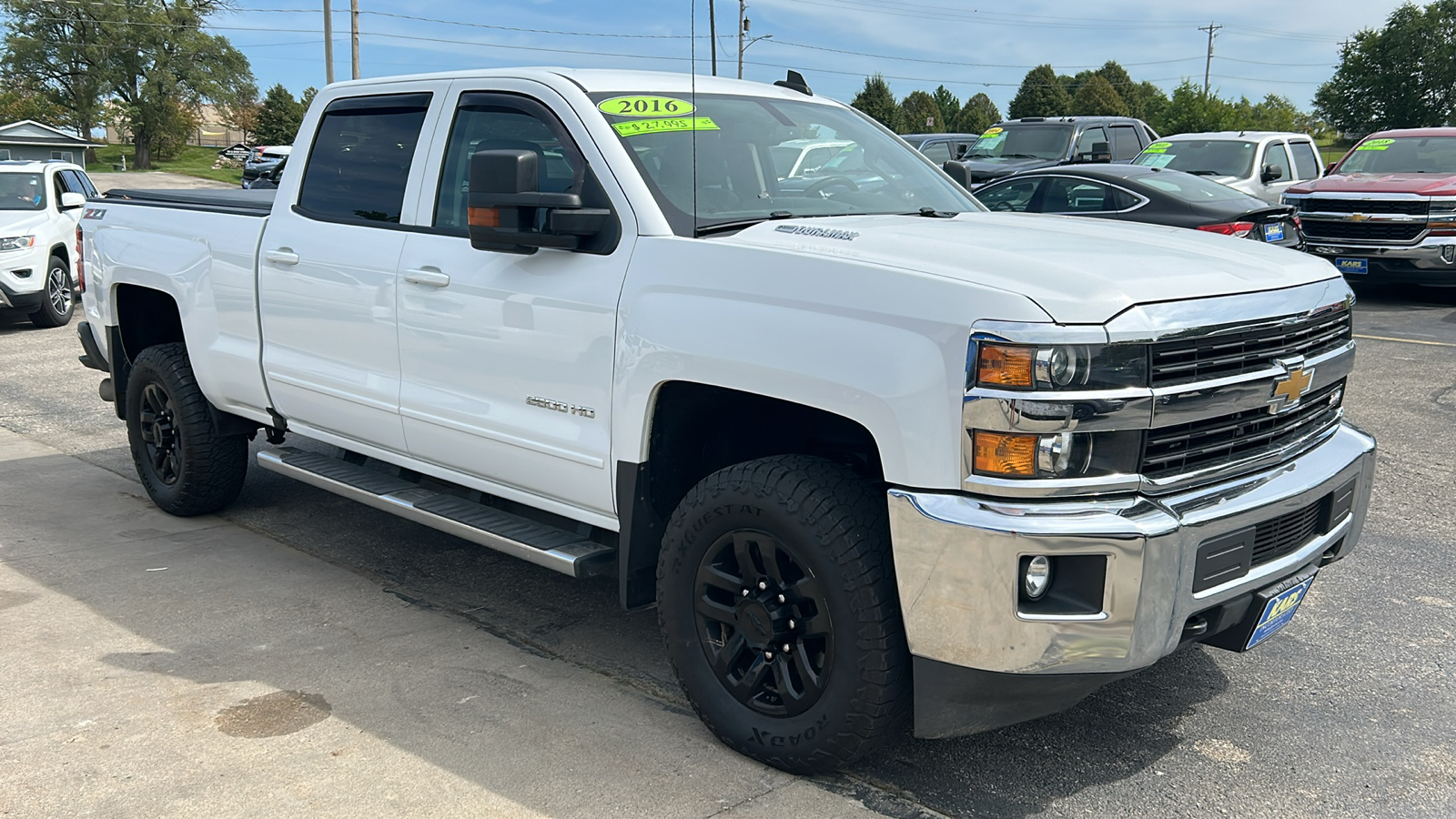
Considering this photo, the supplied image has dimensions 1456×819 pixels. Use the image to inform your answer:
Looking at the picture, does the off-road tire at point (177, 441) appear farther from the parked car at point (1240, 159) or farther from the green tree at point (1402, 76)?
the green tree at point (1402, 76)

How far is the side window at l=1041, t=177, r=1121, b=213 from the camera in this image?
37.1 feet

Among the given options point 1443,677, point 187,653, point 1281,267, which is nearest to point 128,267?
point 187,653

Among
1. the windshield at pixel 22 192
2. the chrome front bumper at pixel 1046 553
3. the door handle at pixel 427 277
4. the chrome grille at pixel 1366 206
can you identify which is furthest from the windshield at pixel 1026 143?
the chrome front bumper at pixel 1046 553

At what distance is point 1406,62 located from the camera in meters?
69.5

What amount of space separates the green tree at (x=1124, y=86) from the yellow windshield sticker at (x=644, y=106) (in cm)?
7905

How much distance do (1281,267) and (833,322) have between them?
1328mm

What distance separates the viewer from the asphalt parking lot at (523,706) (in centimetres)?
326

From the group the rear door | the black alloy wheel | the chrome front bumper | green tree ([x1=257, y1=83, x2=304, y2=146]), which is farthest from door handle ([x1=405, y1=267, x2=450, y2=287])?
green tree ([x1=257, y1=83, x2=304, y2=146])

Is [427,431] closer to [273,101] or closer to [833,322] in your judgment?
[833,322]

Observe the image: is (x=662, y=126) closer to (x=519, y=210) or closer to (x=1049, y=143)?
(x=519, y=210)

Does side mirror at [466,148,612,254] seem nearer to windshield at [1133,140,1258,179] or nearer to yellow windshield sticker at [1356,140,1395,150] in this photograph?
windshield at [1133,140,1258,179]

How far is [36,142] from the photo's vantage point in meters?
45.3

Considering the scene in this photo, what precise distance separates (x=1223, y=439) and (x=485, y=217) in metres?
2.22

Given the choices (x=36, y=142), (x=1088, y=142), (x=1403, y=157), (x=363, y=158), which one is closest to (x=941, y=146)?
(x=1088, y=142)
